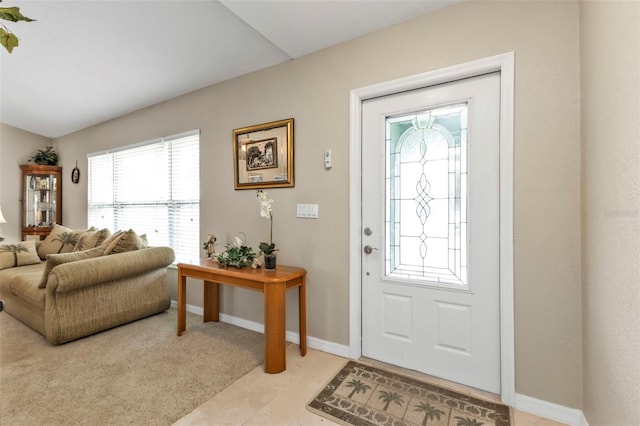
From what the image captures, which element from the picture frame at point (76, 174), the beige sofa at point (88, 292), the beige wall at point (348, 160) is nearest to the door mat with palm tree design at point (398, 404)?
the beige wall at point (348, 160)

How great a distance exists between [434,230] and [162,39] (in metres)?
2.75

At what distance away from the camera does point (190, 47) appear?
260 cm

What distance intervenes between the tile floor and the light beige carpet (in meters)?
0.11

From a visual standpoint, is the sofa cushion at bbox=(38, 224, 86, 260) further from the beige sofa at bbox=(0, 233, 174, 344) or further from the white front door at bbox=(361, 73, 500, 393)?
the white front door at bbox=(361, 73, 500, 393)

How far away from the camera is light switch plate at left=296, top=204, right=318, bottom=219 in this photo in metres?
2.48

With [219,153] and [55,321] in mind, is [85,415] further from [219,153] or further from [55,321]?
[219,153]

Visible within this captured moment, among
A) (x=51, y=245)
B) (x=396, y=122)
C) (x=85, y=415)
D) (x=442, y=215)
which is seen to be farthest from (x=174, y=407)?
(x=51, y=245)

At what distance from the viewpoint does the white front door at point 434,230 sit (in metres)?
1.86

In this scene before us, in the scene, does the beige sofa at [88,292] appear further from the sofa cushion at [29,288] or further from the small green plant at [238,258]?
the small green plant at [238,258]

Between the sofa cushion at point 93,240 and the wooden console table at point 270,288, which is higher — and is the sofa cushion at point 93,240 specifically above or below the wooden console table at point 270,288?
above

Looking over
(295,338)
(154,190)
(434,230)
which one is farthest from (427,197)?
(154,190)

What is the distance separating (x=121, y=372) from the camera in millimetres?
2104

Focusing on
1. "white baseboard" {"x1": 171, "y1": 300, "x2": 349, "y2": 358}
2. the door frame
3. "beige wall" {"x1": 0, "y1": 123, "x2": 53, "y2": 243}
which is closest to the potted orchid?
"white baseboard" {"x1": 171, "y1": 300, "x2": 349, "y2": 358}

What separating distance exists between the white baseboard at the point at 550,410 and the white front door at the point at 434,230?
0.48 feet
